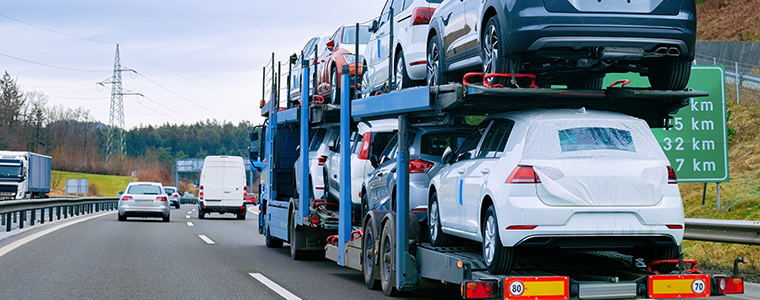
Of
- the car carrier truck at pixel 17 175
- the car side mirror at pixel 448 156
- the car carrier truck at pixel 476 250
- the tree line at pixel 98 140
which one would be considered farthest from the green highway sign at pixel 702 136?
the tree line at pixel 98 140

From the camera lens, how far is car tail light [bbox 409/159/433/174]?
30.9ft

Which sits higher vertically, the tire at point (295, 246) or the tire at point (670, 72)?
the tire at point (670, 72)

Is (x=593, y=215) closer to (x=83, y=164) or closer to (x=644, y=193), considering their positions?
(x=644, y=193)

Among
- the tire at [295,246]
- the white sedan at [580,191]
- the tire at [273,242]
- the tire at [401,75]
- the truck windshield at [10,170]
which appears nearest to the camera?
the white sedan at [580,191]

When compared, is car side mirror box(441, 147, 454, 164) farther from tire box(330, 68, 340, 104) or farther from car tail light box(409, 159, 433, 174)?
tire box(330, 68, 340, 104)

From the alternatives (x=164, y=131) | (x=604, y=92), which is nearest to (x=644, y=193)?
(x=604, y=92)

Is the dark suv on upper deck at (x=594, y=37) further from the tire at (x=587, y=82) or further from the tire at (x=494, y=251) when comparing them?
the tire at (x=494, y=251)

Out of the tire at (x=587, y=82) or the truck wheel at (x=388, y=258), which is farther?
the truck wheel at (x=388, y=258)

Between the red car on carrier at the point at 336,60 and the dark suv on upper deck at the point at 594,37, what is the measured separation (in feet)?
17.5

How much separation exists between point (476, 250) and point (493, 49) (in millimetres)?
1835

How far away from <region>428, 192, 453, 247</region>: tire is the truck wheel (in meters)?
0.41

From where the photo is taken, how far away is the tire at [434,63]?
31.6 ft

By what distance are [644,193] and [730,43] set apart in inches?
1407

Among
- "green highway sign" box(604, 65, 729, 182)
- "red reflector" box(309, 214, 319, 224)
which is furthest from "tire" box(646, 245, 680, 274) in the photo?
"green highway sign" box(604, 65, 729, 182)
